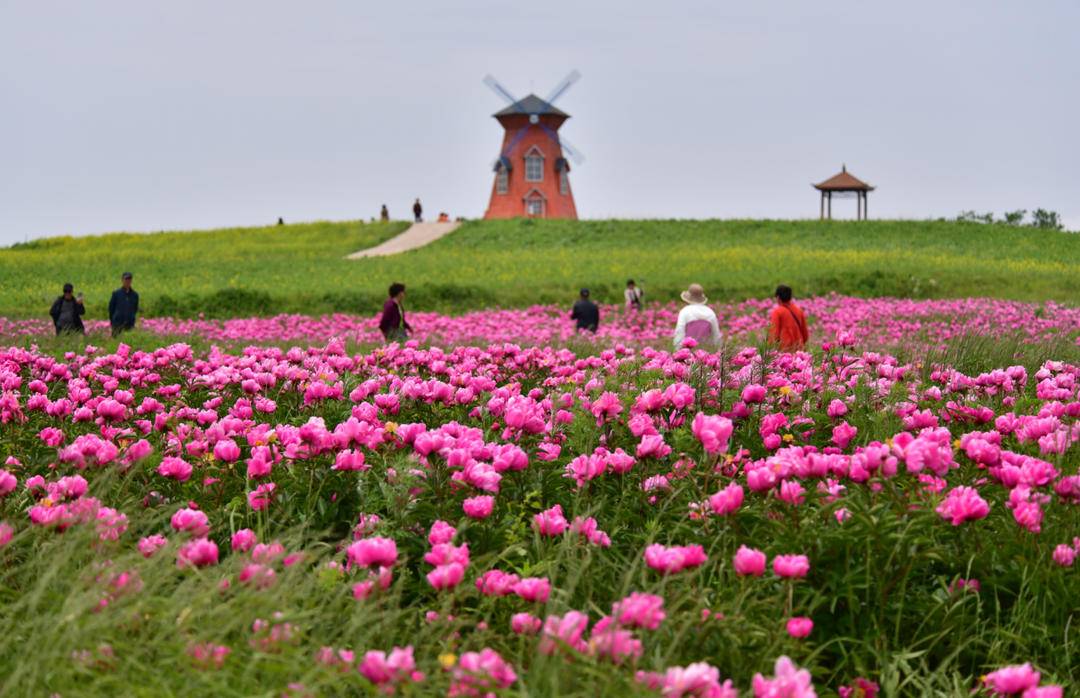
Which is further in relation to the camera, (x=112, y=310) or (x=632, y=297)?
(x=632, y=297)

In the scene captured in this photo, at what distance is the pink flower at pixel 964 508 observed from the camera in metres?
3.68

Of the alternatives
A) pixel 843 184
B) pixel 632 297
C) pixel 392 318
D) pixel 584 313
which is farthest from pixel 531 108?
pixel 392 318

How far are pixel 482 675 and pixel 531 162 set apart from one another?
70.5m

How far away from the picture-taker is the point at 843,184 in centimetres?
7500

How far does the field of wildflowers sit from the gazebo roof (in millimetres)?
70715

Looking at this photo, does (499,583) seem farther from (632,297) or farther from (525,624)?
(632,297)

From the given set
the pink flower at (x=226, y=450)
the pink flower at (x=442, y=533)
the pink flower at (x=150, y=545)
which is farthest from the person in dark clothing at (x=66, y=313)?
the pink flower at (x=442, y=533)

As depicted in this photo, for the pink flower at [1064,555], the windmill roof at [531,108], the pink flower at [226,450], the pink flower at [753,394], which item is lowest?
the pink flower at [1064,555]

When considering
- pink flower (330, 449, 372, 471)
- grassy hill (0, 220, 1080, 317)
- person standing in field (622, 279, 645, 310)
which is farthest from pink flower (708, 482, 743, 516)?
grassy hill (0, 220, 1080, 317)

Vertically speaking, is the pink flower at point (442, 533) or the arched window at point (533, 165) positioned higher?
the arched window at point (533, 165)

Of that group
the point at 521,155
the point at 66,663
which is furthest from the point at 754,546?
the point at 521,155

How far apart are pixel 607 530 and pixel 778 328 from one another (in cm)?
800

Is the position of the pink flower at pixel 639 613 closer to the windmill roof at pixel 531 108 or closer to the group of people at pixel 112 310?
the group of people at pixel 112 310

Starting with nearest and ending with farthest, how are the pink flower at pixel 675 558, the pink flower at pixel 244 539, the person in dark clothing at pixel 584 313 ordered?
the pink flower at pixel 675 558, the pink flower at pixel 244 539, the person in dark clothing at pixel 584 313
